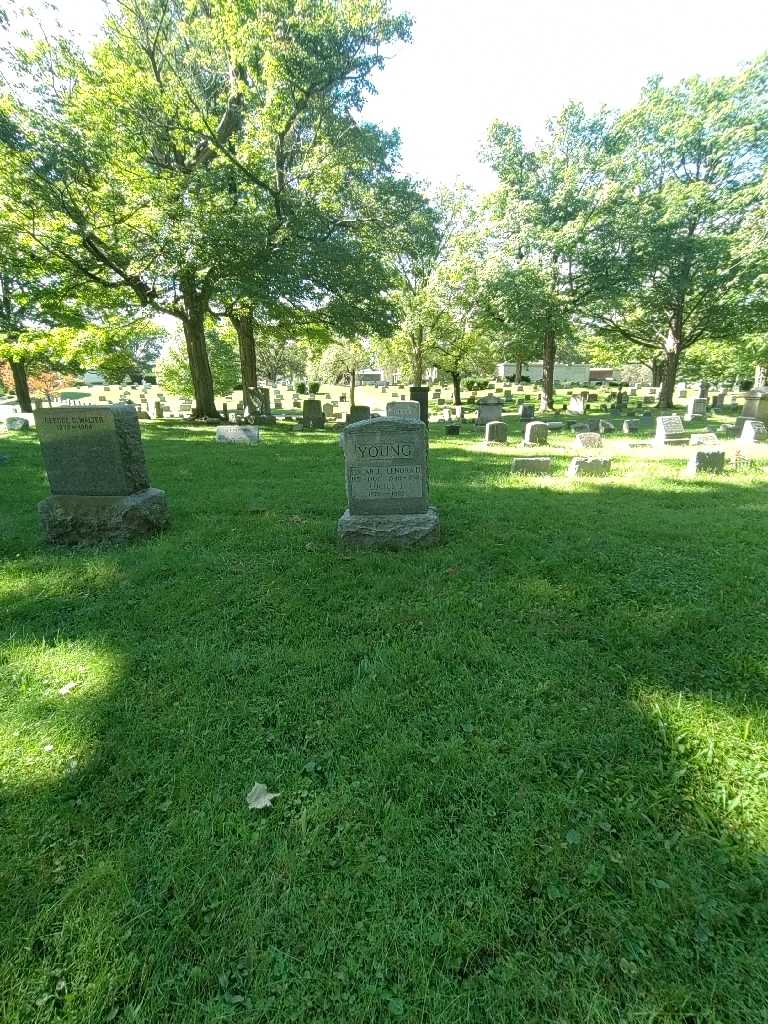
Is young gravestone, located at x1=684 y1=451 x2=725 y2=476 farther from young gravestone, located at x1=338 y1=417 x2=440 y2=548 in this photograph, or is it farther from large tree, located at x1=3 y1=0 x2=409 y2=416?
large tree, located at x1=3 y1=0 x2=409 y2=416

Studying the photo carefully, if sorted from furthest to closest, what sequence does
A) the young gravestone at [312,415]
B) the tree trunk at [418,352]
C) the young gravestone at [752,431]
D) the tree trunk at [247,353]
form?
1. the tree trunk at [418,352]
2. the tree trunk at [247,353]
3. the young gravestone at [312,415]
4. the young gravestone at [752,431]

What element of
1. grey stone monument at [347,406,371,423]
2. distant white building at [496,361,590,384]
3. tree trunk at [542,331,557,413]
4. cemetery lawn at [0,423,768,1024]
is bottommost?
cemetery lawn at [0,423,768,1024]

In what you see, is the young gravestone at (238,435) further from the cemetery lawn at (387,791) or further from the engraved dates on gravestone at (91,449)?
the cemetery lawn at (387,791)

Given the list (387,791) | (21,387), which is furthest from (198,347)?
(387,791)

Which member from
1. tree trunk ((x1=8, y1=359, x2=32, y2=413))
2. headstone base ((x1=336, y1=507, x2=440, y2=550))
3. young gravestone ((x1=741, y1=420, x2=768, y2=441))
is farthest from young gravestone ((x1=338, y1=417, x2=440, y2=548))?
tree trunk ((x1=8, y1=359, x2=32, y2=413))

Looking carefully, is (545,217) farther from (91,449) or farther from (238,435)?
(91,449)

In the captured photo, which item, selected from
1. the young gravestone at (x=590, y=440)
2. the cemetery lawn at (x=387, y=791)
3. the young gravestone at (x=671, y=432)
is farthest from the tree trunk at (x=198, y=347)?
the young gravestone at (x=671, y=432)

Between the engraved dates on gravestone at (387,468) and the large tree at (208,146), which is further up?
the large tree at (208,146)

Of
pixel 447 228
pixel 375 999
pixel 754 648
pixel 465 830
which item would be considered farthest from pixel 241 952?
pixel 447 228

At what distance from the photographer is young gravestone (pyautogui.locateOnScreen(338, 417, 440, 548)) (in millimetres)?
4906

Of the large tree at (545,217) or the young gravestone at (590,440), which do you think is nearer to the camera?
the young gravestone at (590,440)

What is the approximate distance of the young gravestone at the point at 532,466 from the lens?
855 cm

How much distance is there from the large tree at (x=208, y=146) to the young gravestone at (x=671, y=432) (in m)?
10.4

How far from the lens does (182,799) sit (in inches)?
83.5
